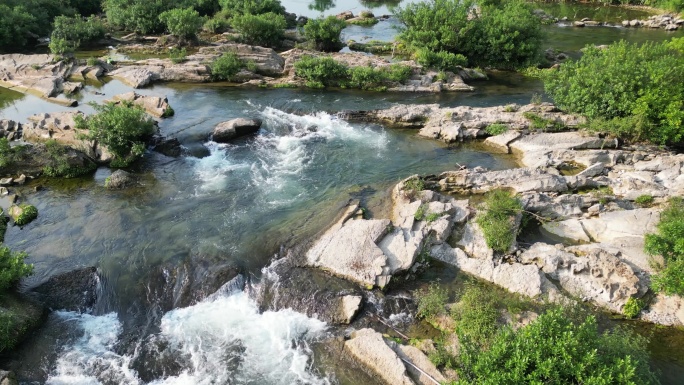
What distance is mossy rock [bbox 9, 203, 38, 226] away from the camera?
1001 inches

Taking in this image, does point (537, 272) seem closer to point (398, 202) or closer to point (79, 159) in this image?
point (398, 202)

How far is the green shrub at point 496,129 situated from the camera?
34781 millimetres

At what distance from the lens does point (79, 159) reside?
99.7 ft

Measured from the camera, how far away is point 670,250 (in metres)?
20.1

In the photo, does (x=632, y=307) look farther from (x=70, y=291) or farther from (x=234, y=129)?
(x=234, y=129)

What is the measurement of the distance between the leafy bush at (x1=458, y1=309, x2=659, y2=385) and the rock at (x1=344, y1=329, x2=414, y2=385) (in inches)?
112

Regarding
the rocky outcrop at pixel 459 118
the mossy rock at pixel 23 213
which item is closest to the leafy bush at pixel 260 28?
the rocky outcrop at pixel 459 118

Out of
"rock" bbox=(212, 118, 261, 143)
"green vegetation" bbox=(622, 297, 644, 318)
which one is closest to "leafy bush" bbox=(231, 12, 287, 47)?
"rock" bbox=(212, 118, 261, 143)

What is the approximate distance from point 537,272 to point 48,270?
80.3 feet

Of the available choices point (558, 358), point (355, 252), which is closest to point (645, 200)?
point (558, 358)

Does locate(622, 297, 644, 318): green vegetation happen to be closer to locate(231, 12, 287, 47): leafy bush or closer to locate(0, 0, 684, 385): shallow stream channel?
locate(0, 0, 684, 385): shallow stream channel

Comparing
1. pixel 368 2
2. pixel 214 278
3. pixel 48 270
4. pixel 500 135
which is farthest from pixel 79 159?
pixel 368 2

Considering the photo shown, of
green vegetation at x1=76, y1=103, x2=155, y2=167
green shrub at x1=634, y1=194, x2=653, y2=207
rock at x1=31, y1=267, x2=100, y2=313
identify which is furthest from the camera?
green vegetation at x1=76, y1=103, x2=155, y2=167

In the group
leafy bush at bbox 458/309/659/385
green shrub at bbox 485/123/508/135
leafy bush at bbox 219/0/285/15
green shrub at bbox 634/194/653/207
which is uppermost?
leafy bush at bbox 219/0/285/15
